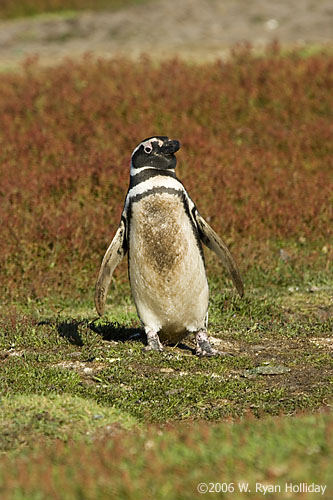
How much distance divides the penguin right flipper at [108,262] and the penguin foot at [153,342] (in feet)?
1.65

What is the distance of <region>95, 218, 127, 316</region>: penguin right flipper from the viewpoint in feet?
24.1

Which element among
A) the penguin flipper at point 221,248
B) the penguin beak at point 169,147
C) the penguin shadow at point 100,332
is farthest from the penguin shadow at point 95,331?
the penguin beak at point 169,147

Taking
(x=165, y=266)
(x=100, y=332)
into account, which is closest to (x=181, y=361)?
(x=165, y=266)

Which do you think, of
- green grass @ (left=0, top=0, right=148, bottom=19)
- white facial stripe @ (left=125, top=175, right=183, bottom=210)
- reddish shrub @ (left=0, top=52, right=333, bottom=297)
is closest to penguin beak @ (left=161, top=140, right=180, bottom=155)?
white facial stripe @ (left=125, top=175, right=183, bottom=210)

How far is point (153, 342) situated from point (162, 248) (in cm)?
86

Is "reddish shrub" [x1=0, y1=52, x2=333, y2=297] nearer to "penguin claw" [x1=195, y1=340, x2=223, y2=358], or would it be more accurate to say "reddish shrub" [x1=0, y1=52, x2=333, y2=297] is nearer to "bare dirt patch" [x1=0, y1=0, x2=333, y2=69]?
"penguin claw" [x1=195, y1=340, x2=223, y2=358]

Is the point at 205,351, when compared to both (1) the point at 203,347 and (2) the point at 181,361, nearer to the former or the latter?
(1) the point at 203,347

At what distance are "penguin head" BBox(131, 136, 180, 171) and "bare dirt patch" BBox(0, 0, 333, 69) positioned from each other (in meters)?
12.4

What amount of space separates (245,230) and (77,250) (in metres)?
2.44

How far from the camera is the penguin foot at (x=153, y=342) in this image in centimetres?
709

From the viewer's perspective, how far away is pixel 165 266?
701 cm

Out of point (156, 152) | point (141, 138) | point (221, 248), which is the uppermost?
point (156, 152)

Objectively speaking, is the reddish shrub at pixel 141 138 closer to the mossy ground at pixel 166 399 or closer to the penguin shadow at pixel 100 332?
the mossy ground at pixel 166 399

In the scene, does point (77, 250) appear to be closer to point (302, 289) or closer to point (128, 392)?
point (302, 289)
